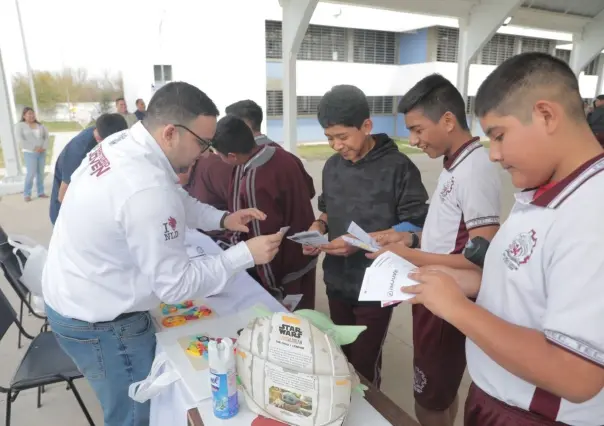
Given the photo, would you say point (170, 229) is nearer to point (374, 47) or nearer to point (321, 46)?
point (321, 46)

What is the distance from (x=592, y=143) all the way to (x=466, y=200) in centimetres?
59

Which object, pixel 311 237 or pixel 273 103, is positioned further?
pixel 273 103

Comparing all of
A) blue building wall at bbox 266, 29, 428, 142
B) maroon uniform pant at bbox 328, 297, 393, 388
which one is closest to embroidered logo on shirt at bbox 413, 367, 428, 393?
maroon uniform pant at bbox 328, 297, 393, 388

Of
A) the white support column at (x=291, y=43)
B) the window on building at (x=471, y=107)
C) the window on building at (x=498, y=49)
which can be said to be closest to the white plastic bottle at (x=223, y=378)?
the window on building at (x=471, y=107)

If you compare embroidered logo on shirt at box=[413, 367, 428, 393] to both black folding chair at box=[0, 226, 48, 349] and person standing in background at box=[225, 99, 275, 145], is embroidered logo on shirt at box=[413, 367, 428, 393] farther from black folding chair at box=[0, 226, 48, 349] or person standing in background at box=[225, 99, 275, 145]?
black folding chair at box=[0, 226, 48, 349]

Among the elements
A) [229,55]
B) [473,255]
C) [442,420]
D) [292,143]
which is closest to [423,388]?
[442,420]

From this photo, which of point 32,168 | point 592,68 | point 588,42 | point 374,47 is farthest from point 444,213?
point 592,68

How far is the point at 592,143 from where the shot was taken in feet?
2.49

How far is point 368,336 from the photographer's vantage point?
5.96 ft

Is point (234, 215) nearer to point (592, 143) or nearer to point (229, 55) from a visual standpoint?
point (592, 143)

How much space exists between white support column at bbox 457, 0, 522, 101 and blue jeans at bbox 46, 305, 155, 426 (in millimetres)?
9492

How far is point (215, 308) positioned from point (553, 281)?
128 cm

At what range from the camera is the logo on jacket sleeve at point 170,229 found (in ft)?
3.96

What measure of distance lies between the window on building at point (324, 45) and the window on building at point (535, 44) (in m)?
7.40
